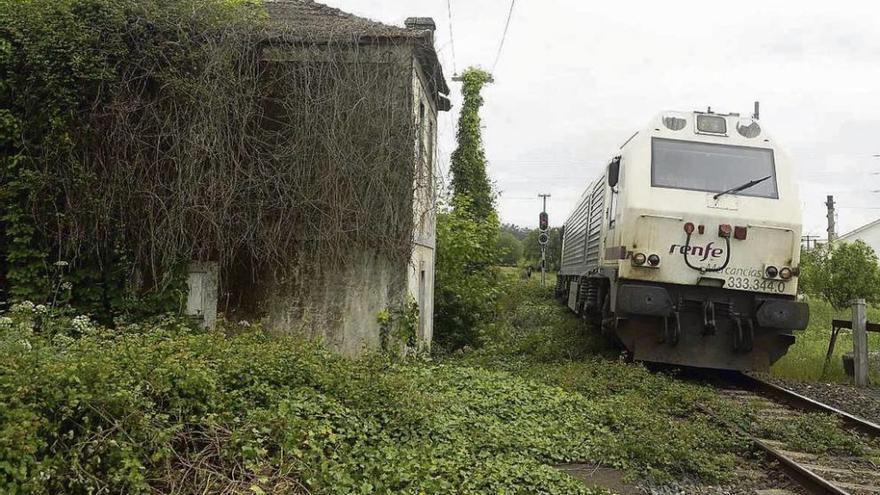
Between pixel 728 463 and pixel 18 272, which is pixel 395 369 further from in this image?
pixel 18 272

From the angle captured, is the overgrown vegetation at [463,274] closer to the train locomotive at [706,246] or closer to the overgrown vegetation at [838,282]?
the train locomotive at [706,246]

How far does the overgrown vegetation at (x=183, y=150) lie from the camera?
941 centimetres

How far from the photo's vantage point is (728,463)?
6809mm

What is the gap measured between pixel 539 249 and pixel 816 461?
50294 millimetres

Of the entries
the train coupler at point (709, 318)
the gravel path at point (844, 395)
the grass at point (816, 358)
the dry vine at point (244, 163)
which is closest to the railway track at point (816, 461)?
the gravel path at point (844, 395)

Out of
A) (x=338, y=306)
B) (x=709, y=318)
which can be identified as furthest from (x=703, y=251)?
(x=338, y=306)

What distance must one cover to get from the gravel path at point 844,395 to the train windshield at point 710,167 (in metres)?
2.90

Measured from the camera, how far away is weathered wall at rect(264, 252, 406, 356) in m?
10.5

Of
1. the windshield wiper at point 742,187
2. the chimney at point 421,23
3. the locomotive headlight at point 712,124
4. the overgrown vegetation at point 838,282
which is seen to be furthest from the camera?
the overgrown vegetation at point 838,282

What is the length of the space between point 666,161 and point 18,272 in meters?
8.85

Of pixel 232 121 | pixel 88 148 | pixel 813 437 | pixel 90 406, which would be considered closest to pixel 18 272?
pixel 88 148

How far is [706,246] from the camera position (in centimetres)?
1048

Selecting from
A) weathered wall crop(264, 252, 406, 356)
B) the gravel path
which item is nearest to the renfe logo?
the gravel path

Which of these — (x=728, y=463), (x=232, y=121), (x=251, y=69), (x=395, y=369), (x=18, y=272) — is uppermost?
(x=251, y=69)
